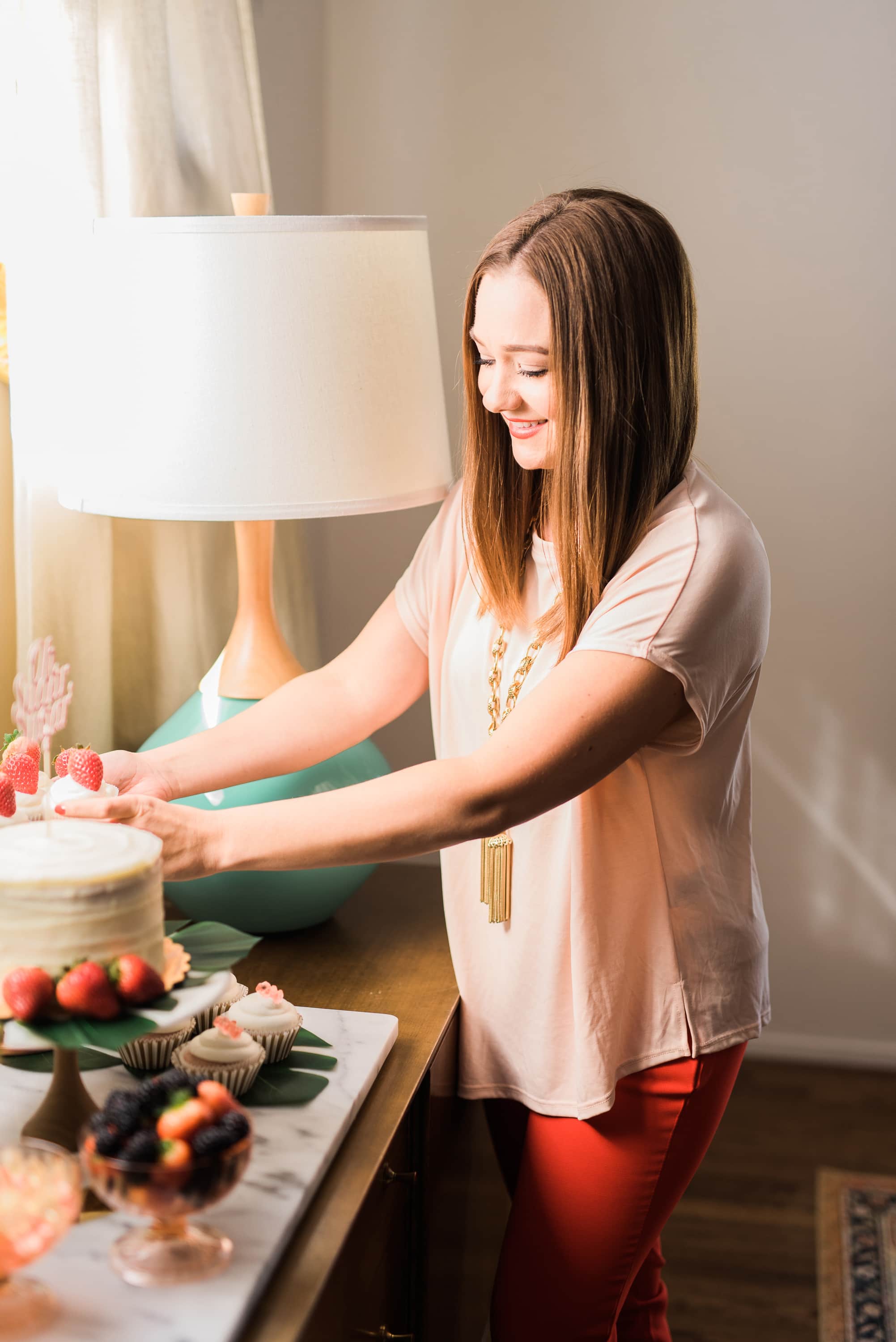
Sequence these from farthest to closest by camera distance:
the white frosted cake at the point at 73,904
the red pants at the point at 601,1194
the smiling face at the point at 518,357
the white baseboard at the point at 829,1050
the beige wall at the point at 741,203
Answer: the white baseboard at the point at 829,1050, the beige wall at the point at 741,203, the red pants at the point at 601,1194, the smiling face at the point at 518,357, the white frosted cake at the point at 73,904

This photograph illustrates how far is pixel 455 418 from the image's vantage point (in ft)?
7.72

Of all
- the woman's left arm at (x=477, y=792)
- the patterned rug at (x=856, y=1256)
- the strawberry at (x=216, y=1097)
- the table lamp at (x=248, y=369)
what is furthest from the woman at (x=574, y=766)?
the patterned rug at (x=856, y=1256)

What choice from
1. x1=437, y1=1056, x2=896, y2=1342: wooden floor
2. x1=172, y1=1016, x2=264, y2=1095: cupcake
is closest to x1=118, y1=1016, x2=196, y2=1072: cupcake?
x1=172, y1=1016, x2=264, y2=1095: cupcake

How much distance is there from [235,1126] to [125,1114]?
0.24ft

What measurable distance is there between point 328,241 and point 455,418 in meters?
1.14

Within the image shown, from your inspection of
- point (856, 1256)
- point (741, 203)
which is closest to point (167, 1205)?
point (856, 1256)

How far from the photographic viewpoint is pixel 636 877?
1.20 meters

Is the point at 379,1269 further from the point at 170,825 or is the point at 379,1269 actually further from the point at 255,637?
the point at 255,637

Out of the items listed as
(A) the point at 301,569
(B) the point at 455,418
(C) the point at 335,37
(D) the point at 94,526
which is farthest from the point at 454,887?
(C) the point at 335,37

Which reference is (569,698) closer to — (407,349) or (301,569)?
(407,349)

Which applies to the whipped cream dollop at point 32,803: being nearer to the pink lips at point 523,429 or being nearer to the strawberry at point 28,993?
the strawberry at point 28,993

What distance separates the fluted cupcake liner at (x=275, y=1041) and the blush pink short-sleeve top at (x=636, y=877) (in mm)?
272

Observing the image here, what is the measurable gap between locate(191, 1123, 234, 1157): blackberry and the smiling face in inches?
27.1

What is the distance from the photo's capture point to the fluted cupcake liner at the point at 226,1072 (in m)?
1.01
